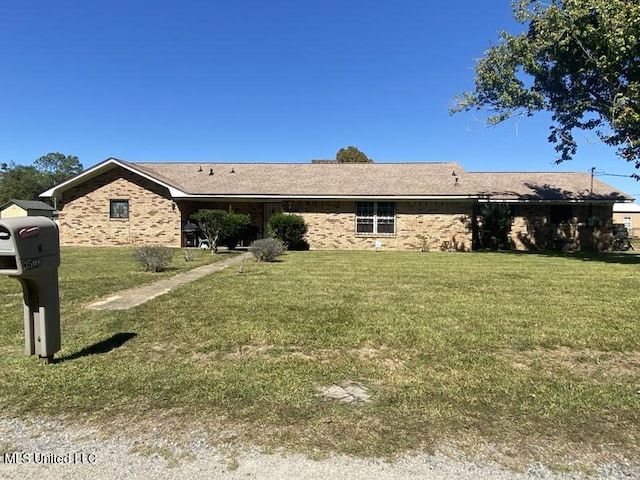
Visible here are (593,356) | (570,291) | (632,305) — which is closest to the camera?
(593,356)

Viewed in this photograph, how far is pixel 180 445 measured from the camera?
9.46 ft

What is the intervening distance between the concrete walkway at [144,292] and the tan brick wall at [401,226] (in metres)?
9.03

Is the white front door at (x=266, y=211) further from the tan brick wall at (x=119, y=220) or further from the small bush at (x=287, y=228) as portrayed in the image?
the tan brick wall at (x=119, y=220)

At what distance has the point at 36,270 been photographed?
3914mm

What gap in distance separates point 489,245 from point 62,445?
2070 centimetres

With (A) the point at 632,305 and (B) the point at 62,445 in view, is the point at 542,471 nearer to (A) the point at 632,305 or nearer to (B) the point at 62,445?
(B) the point at 62,445

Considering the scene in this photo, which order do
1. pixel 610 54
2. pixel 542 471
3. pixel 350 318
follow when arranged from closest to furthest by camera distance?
pixel 542 471 → pixel 350 318 → pixel 610 54

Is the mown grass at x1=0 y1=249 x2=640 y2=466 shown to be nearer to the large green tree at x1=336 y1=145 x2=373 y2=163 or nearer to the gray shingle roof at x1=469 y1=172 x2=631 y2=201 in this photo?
the gray shingle roof at x1=469 y1=172 x2=631 y2=201

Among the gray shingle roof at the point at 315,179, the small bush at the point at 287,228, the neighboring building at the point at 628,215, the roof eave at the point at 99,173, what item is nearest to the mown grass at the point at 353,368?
the small bush at the point at 287,228

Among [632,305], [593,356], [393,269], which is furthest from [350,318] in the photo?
[393,269]

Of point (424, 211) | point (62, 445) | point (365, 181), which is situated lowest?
point (62, 445)

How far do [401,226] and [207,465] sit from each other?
18184 mm

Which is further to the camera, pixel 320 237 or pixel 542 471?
pixel 320 237

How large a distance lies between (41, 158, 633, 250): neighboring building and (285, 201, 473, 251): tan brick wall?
0.04 meters
